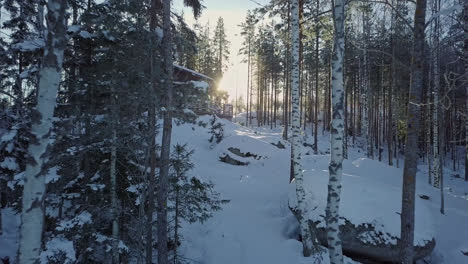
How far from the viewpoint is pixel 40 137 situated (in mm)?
3232

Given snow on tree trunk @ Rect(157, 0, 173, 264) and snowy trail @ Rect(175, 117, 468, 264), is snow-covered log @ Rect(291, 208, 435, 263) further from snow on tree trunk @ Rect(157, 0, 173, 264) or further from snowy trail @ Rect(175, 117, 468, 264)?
snow on tree trunk @ Rect(157, 0, 173, 264)

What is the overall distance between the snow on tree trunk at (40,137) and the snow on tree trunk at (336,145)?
195 inches

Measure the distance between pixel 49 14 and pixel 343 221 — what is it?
9479mm

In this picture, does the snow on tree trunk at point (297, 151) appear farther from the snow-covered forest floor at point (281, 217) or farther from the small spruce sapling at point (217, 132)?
the small spruce sapling at point (217, 132)

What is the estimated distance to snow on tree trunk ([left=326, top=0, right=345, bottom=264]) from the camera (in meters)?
5.12

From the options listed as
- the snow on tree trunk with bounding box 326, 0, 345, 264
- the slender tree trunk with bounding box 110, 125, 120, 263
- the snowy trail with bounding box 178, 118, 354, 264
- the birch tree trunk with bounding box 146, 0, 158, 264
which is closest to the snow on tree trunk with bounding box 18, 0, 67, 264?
the birch tree trunk with bounding box 146, 0, 158, 264

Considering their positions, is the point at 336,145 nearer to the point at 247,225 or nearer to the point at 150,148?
the point at 150,148

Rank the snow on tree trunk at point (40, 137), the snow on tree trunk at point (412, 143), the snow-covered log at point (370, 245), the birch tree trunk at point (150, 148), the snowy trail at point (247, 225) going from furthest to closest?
the snowy trail at point (247, 225), the snow-covered log at point (370, 245), the birch tree trunk at point (150, 148), the snow on tree trunk at point (412, 143), the snow on tree trunk at point (40, 137)

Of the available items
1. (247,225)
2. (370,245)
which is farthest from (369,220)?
(247,225)

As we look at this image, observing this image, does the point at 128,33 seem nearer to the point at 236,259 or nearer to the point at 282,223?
the point at 236,259

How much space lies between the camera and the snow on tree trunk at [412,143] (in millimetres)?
5426

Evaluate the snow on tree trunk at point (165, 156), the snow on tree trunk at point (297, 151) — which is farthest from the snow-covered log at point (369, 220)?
the snow on tree trunk at point (165, 156)

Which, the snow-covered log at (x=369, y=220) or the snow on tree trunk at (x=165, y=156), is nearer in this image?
the snow on tree trunk at (x=165, y=156)

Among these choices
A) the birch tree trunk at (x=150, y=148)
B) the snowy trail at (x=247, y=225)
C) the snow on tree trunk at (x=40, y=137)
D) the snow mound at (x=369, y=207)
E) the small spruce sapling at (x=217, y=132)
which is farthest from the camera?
the small spruce sapling at (x=217, y=132)
